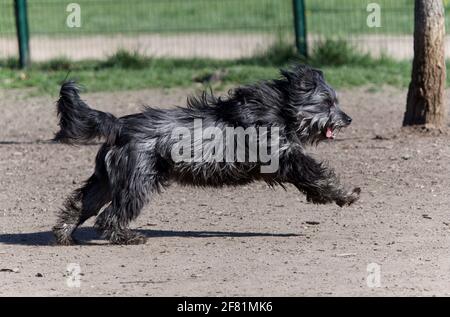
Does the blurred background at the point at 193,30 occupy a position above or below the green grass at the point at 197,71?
above

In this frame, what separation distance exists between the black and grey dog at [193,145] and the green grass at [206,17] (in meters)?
8.50

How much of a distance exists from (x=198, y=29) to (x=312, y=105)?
1043 cm

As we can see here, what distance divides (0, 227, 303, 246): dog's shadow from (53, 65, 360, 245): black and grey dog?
0.23 metres

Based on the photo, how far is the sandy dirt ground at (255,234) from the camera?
681 centimetres

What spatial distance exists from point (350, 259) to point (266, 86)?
1652 millimetres

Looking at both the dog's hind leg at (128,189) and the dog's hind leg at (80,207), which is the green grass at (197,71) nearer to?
the dog's hind leg at (80,207)

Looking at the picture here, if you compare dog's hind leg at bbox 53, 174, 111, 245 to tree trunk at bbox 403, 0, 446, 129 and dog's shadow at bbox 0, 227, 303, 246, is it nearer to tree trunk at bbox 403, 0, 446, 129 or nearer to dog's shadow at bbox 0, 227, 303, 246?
dog's shadow at bbox 0, 227, 303, 246

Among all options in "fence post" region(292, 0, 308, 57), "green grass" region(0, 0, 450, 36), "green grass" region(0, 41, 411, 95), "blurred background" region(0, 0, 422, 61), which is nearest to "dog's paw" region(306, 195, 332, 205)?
"green grass" region(0, 41, 411, 95)

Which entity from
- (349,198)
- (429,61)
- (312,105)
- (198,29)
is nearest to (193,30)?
(198,29)

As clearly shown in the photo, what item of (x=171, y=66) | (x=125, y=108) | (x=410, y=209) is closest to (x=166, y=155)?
(x=410, y=209)

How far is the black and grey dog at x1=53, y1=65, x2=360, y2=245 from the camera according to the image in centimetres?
780

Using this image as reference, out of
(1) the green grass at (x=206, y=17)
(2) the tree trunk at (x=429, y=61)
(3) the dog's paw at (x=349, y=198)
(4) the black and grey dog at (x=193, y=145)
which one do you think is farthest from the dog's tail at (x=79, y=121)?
(1) the green grass at (x=206, y=17)

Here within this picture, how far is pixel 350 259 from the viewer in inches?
289

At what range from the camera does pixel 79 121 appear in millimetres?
7930
